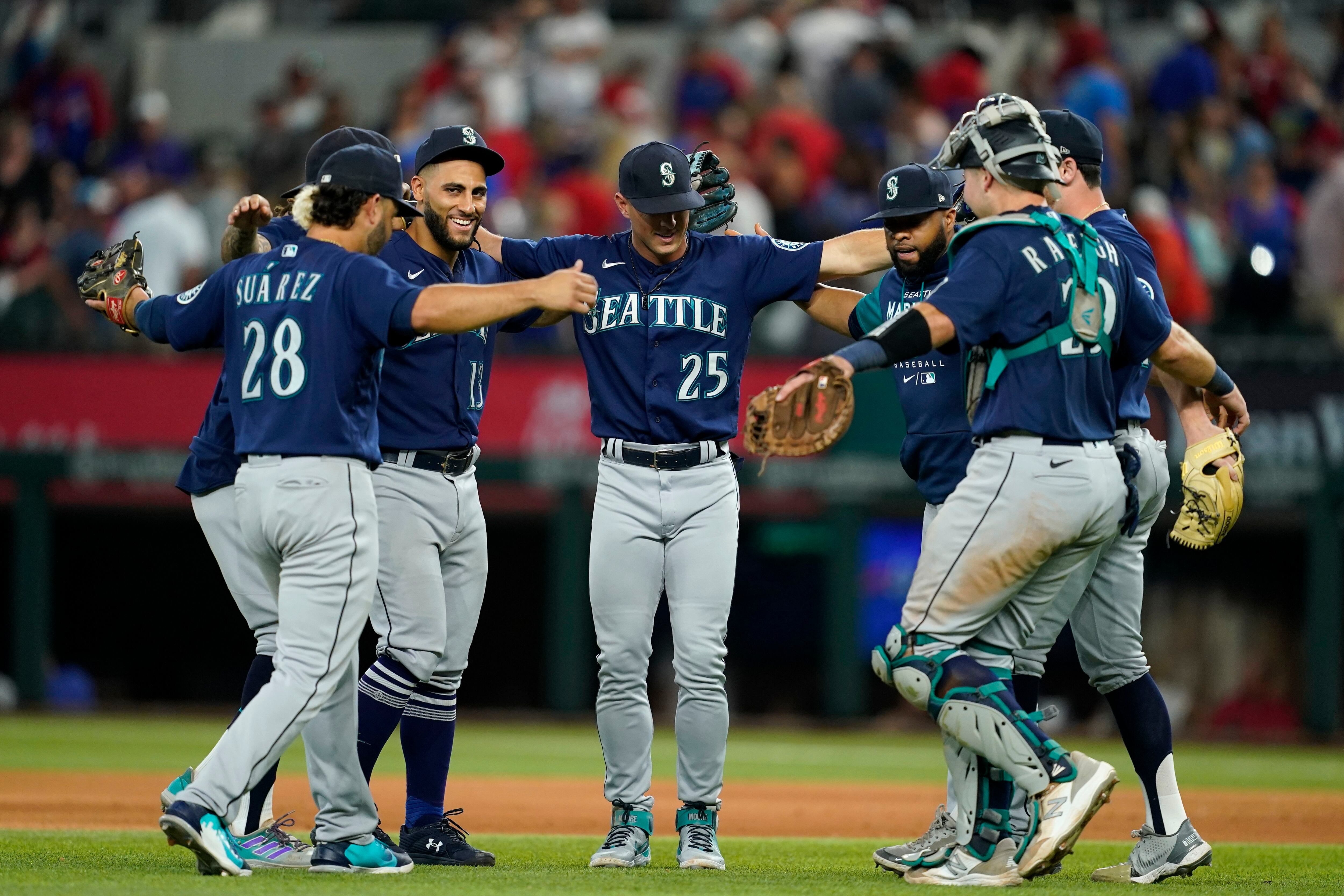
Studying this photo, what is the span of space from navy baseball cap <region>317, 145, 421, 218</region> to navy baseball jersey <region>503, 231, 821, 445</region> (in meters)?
0.90

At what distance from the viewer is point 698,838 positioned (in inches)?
223

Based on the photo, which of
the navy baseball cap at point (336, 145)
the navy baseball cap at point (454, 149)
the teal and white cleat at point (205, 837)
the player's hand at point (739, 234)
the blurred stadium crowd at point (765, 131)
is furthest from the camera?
the blurred stadium crowd at point (765, 131)

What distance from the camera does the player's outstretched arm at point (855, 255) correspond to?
6.03 metres

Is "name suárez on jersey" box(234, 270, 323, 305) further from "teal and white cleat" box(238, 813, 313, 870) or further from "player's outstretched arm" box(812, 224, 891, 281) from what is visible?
"player's outstretched arm" box(812, 224, 891, 281)

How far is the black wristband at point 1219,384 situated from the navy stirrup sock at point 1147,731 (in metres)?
0.98

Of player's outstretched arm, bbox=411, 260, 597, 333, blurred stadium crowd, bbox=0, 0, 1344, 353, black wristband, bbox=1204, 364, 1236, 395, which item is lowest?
black wristband, bbox=1204, 364, 1236, 395

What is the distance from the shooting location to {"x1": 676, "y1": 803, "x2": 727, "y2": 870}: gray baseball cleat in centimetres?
558

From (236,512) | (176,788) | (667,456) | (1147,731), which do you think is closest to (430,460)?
(236,512)

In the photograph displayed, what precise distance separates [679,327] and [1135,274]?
1.51 metres

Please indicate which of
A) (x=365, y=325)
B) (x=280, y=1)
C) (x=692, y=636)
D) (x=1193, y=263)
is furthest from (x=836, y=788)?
(x=280, y=1)

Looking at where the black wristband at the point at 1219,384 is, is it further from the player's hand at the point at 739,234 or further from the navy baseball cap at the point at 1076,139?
the player's hand at the point at 739,234

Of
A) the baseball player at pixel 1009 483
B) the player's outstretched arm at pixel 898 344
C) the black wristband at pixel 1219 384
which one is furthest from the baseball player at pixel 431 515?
the black wristband at pixel 1219 384

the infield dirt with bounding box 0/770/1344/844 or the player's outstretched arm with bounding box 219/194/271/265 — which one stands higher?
the player's outstretched arm with bounding box 219/194/271/265

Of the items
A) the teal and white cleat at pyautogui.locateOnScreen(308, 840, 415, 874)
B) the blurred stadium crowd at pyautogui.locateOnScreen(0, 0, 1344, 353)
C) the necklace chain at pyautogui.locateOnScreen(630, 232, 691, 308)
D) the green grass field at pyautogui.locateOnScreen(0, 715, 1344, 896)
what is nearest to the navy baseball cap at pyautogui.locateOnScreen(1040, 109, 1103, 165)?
the necklace chain at pyautogui.locateOnScreen(630, 232, 691, 308)
